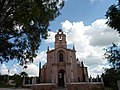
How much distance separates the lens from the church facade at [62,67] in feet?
146

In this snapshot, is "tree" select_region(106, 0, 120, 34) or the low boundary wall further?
the low boundary wall

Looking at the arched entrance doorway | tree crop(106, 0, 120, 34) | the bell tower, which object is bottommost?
the arched entrance doorway

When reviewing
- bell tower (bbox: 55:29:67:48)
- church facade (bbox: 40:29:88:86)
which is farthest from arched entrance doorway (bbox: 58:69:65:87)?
bell tower (bbox: 55:29:67:48)

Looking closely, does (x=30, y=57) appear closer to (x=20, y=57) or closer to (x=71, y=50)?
(x=20, y=57)

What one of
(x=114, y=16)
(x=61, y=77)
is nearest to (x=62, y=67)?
(x=61, y=77)

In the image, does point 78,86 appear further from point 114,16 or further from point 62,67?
point 114,16

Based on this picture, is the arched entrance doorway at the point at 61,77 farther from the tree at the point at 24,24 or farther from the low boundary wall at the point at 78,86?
the tree at the point at 24,24

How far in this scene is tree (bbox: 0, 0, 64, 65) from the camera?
11695 mm

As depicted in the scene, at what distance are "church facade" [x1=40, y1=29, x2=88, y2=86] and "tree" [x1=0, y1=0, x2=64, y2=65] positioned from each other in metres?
28.5

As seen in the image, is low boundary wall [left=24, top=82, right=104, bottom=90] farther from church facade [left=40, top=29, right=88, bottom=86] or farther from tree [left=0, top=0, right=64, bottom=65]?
tree [left=0, top=0, right=64, bottom=65]

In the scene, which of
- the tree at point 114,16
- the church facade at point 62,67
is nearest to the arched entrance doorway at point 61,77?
the church facade at point 62,67

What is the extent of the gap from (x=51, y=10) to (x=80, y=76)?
34721mm

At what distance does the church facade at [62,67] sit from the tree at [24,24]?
28457 mm

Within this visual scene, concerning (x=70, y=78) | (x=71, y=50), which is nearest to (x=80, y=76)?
(x=70, y=78)
